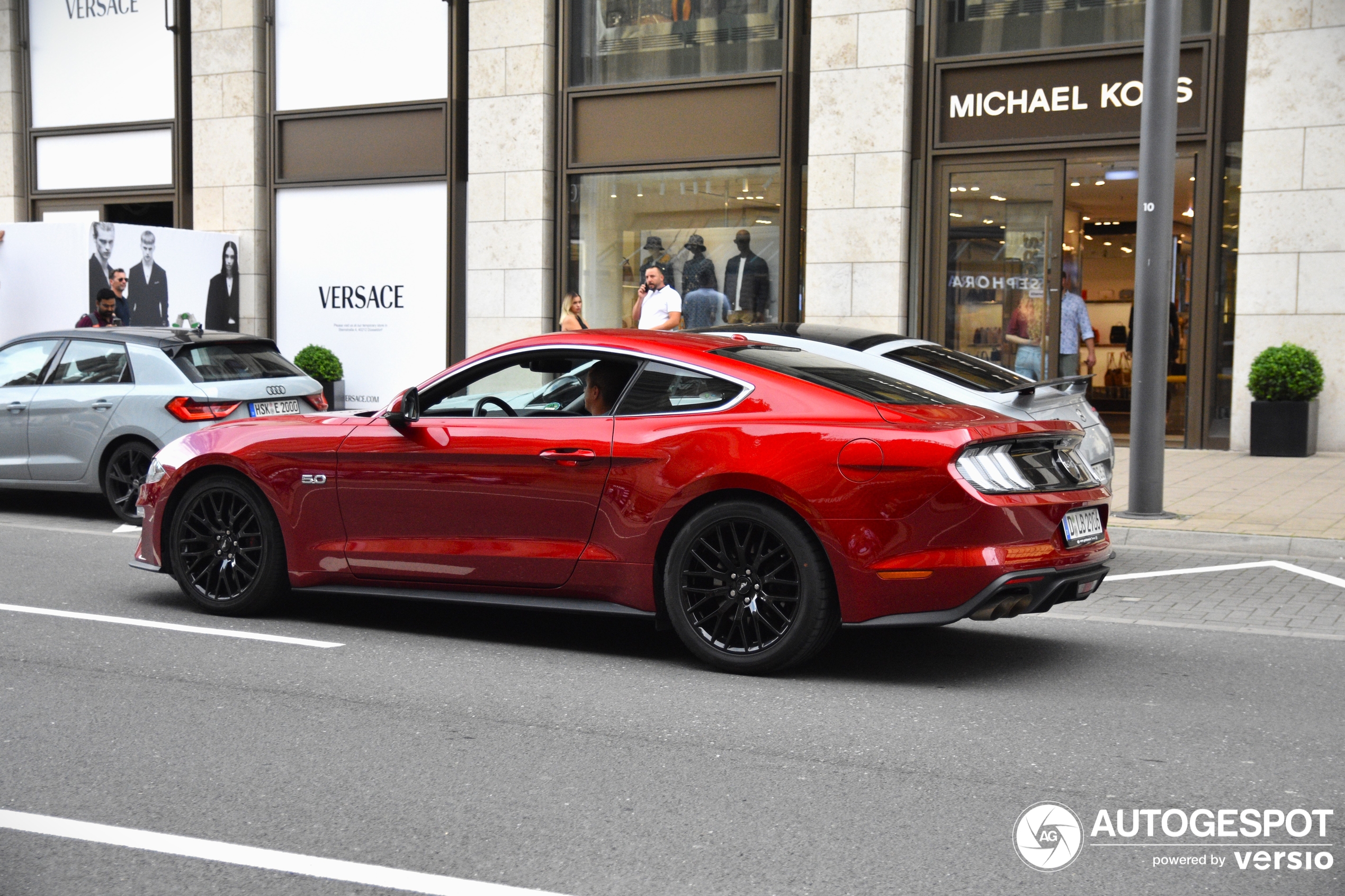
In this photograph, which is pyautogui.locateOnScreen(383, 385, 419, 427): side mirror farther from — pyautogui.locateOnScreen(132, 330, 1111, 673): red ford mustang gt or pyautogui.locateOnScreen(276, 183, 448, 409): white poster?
pyautogui.locateOnScreen(276, 183, 448, 409): white poster

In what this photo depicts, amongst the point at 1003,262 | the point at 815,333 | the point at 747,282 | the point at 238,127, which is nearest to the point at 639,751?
the point at 815,333

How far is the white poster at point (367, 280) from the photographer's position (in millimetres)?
19625

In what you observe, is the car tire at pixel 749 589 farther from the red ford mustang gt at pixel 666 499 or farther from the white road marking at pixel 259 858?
the white road marking at pixel 259 858

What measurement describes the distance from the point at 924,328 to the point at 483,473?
36.9 ft

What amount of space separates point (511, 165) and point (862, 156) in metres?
4.99

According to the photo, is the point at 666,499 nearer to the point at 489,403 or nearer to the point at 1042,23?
the point at 489,403

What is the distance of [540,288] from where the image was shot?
61.3 feet

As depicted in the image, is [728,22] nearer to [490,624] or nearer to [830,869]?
[490,624]

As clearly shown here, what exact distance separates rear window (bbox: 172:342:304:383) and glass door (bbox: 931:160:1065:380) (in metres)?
8.32

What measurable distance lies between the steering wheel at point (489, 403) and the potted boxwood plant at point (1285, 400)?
10681 mm

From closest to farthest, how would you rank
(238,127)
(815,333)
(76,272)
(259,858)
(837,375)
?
(259,858) → (837,375) → (815,333) → (76,272) → (238,127)

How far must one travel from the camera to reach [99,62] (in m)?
22.1

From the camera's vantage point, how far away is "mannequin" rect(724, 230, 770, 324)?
689 inches

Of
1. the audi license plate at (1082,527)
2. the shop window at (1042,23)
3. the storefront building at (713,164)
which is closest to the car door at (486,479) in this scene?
the audi license plate at (1082,527)
